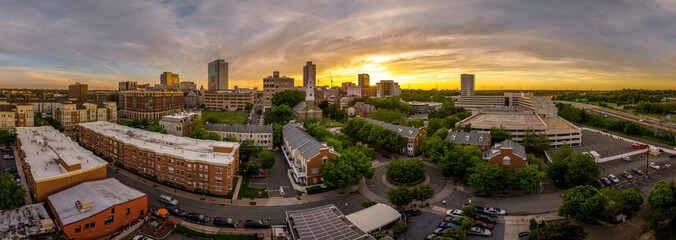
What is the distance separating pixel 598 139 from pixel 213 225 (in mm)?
80683

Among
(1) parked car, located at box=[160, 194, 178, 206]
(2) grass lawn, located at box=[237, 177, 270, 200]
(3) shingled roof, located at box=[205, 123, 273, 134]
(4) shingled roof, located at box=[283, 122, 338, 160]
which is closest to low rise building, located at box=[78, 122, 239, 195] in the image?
(2) grass lawn, located at box=[237, 177, 270, 200]

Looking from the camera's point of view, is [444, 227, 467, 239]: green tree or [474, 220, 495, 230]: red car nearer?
[444, 227, 467, 239]: green tree

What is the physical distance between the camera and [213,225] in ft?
99.3

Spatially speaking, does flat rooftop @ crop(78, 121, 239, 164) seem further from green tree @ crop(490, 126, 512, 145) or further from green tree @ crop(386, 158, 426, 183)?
green tree @ crop(490, 126, 512, 145)

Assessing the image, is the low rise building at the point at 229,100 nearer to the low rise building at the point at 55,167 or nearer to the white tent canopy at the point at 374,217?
the low rise building at the point at 55,167

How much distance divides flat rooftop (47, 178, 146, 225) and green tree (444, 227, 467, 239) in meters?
27.8

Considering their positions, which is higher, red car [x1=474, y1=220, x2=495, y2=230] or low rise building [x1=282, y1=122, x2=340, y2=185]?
low rise building [x1=282, y1=122, x2=340, y2=185]

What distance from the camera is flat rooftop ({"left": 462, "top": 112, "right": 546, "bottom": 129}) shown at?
6594 cm

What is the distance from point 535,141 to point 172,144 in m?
59.4

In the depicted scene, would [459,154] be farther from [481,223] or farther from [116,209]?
[116,209]

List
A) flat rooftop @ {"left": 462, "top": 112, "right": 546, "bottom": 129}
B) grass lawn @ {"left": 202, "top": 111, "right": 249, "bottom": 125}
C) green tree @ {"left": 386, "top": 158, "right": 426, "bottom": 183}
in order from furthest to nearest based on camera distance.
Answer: grass lawn @ {"left": 202, "top": 111, "right": 249, "bottom": 125} → flat rooftop @ {"left": 462, "top": 112, "right": 546, "bottom": 129} → green tree @ {"left": 386, "top": 158, "right": 426, "bottom": 183}

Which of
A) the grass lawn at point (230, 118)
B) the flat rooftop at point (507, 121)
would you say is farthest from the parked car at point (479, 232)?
the grass lawn at point (230, 118)

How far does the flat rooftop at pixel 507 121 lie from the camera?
65938 mm

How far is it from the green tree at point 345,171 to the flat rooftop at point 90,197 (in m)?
19.0
